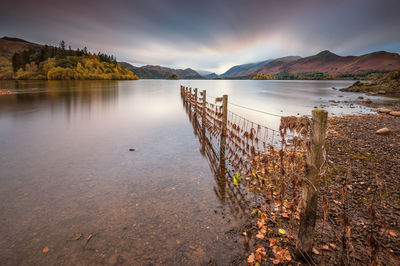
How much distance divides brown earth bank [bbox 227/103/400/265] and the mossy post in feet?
0.87

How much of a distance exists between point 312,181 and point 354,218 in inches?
101

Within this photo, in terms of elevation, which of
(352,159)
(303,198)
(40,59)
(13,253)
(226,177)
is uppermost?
(40,59)

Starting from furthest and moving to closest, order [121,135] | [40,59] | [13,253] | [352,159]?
[40,59] → [121,135] → [352,159] → [13,253]

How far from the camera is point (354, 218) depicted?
420cm

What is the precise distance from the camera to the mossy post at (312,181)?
267 centimetres

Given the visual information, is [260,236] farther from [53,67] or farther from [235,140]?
[53,67]

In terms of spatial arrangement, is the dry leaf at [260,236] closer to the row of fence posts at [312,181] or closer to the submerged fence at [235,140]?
the row of fence posts at [312,181]

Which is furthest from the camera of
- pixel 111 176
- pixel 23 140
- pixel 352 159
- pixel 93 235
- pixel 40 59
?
pixel 40 59

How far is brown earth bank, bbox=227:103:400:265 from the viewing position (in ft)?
10.0

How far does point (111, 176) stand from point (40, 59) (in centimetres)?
17638

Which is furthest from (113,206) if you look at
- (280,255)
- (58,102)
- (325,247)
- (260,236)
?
(58,102)

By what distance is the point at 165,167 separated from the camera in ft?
23.7

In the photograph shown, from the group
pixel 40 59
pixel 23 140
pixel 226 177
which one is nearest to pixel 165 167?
pixel 226 177

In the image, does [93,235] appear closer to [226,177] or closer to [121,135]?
[226,177]
